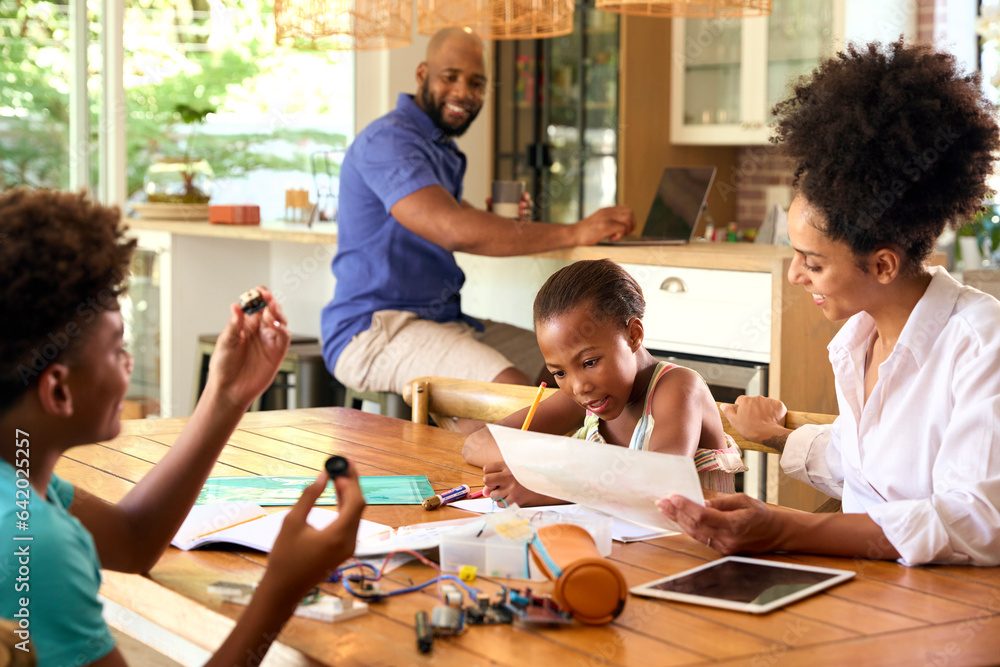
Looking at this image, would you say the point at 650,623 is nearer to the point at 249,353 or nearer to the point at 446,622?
the point at 446,622

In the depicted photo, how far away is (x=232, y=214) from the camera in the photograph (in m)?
Result: 3.92

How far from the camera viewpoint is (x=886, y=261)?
1.25 meters

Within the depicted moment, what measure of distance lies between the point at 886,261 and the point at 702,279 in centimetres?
156

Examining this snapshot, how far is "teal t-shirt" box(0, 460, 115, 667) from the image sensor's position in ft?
2.74

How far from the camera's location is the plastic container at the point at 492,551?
1057 millimetres

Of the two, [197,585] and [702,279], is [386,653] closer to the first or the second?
[197,585]

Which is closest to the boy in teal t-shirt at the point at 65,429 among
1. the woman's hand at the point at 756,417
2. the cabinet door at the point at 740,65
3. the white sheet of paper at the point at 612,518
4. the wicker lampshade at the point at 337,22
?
the white sheet of paper at the point at 612,518

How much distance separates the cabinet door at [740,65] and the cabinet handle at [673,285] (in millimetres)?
2007

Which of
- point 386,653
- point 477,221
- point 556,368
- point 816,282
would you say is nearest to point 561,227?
point 477,221

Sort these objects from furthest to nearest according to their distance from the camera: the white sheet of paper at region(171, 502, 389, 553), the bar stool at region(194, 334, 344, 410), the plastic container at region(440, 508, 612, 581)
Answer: the bar stool at region(194, 334, 344, 410) < the white sheet of paper at region(171, 502, 389, 553) < the plastic container at region(440, 508, 612, 581)

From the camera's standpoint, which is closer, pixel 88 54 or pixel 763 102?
pixel 88 54

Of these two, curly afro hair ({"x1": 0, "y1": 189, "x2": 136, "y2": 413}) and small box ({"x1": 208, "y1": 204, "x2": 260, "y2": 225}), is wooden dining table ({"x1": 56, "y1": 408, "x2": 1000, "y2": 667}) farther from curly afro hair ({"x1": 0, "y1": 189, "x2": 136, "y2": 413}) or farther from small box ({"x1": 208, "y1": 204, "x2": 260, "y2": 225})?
small box ({"x1": 208, "y1": 204, "x2": 260, "y2": 225})

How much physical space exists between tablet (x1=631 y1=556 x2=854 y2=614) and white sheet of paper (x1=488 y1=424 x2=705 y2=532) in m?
0.08

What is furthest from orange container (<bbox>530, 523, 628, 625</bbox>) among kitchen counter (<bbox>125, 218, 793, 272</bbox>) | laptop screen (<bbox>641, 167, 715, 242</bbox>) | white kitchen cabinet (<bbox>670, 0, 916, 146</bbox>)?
white kitchen cabinet (<bbox>670, 0, 916, 146</bbox>)
